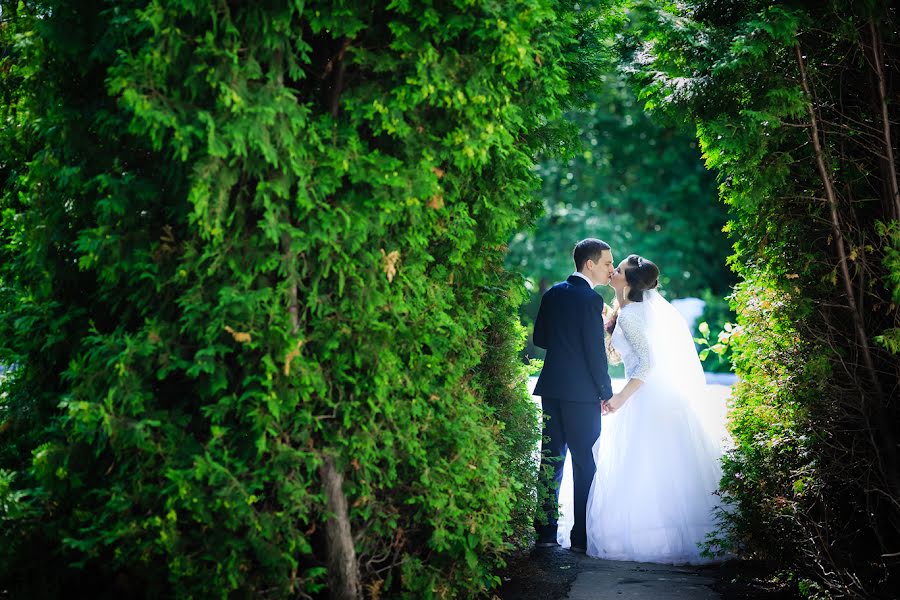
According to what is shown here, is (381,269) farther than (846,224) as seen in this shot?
No

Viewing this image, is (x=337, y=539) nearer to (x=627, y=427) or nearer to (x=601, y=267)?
(x=627, y=427)

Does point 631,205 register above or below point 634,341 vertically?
above

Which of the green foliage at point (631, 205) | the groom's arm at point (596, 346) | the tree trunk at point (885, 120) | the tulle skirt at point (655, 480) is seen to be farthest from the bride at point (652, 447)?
the green foliage at point (631, 205)

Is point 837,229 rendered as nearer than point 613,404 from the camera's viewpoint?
Yes

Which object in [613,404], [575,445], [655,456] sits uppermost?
[613,404]

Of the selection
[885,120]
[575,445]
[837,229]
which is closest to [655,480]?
[575,445]

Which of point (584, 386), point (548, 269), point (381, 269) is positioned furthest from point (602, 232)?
point (381, 269)

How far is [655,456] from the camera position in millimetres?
7262

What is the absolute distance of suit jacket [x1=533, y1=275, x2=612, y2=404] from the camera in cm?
708

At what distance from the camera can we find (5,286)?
17.2ft

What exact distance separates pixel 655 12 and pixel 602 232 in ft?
52.8

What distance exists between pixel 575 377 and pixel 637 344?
33.6 inches

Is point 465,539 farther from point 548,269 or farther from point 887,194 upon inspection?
point 548,269

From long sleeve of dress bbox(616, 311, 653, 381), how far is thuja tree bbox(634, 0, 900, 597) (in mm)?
1674
